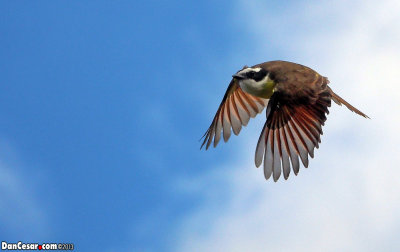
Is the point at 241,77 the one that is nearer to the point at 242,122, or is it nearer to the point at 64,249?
the point at 242,122

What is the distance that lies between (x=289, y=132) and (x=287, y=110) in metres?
0.30

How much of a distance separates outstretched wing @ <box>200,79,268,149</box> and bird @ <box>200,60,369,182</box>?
127cm

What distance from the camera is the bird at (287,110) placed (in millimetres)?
10242

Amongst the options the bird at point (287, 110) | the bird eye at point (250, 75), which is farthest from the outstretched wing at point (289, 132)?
the bird eye at point (250, 75)

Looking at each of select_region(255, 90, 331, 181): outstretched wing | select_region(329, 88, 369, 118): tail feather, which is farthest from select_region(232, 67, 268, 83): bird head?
select_region(329, 88, 369, 118): tail feather

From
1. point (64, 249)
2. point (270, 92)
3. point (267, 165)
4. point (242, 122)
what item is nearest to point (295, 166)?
point (267, 165)

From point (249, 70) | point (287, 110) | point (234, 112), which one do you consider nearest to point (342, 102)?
point (287, 110)

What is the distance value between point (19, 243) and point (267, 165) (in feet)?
11.9

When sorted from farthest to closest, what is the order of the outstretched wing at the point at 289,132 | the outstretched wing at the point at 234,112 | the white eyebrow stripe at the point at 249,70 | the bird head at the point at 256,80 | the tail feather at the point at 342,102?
the outstretched wing at the point at 234,112, the tail feather at the point at 342,102, the white eyebrow stripe at the point at 249,70, the bird head at the point at 256,80, the outstretched wing at the point at 289,132

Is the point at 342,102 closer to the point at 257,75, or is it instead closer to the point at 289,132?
the point at 289,132

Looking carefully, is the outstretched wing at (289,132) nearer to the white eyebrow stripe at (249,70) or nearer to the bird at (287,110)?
the bird at (287,110)

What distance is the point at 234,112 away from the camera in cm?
1239

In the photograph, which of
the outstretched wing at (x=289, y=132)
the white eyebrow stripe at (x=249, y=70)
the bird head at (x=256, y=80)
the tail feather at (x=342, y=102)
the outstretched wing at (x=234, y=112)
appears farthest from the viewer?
the outstretched wing at (x=234, y=112)

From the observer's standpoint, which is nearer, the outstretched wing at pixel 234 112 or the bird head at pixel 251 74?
the bird head at pixel 251 74
